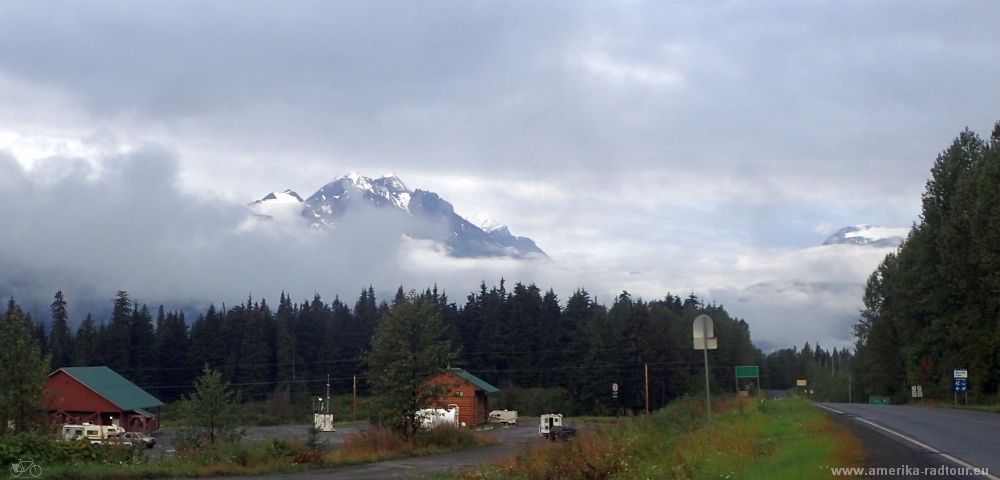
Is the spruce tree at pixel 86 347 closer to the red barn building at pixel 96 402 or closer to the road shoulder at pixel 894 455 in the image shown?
the red barn building at pixel 96 402

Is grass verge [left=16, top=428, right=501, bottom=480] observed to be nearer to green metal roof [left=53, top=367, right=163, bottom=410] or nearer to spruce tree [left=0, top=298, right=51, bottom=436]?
spruce tree [left=0, top=298, right=51, bottom=436]

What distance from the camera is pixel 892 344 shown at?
255ft

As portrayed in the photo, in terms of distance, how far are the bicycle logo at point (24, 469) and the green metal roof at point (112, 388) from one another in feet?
142

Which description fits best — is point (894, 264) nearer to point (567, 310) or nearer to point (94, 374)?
point (567, 310)

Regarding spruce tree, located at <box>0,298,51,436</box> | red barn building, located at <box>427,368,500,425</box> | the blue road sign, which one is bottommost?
red barn building, located at <box>427,368,500,425</box>

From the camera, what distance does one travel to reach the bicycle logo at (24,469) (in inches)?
760

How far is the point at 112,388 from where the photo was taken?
206ft

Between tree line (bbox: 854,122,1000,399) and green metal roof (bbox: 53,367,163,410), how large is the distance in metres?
55.8

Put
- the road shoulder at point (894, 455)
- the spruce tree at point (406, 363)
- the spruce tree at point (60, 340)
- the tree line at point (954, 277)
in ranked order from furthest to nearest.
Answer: the spruce tree at point (60, 340) < the tree line at point (954, 277) < the spruce tree at point (406, 363) < the road shoulder at point (894, 455)

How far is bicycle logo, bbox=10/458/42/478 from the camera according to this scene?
19.3 meters

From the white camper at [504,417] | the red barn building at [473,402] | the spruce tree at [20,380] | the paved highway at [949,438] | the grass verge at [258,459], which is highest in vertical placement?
the spruce tree at [20,380]

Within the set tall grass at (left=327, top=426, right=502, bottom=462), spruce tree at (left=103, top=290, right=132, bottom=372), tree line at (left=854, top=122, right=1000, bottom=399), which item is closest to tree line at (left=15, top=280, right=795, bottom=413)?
spruce tree at (left=103, top=290, right=132, bottom=372)

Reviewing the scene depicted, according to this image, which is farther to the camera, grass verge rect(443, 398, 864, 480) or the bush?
the bush

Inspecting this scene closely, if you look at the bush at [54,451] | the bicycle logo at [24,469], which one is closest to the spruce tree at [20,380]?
the bush at [54,451]
